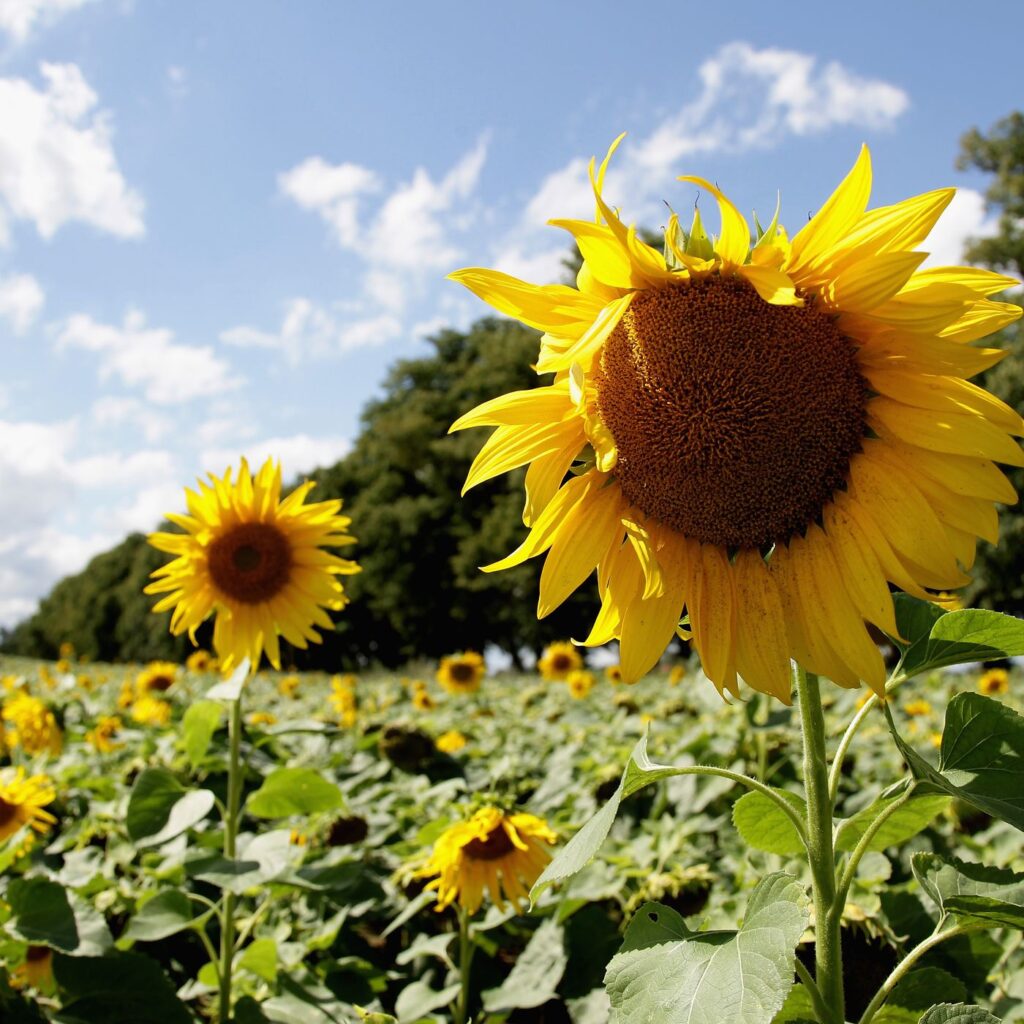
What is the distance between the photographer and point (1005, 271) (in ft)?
80.8

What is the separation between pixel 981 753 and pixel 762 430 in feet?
1.90

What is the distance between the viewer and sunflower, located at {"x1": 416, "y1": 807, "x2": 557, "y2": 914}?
251 centimetres

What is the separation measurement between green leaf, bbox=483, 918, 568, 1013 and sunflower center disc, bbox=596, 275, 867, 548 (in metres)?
1.53

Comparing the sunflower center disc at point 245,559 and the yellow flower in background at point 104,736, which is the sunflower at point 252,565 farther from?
the yellow flower in background at point 104,736

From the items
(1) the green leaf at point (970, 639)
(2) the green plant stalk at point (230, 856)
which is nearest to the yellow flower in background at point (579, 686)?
(2) the green plant stalk at point (230, 856)

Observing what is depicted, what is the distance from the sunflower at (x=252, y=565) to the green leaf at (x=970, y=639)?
2.30 metres

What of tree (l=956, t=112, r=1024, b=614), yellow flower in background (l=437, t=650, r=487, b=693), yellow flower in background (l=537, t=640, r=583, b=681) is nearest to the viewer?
yellow flower in background (l=437, t=650, r=487, b=693)

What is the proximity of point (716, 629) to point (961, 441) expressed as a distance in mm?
466

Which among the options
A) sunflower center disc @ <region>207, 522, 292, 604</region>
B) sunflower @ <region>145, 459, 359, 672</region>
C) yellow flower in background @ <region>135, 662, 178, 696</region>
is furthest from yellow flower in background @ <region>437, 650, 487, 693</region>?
sunflower center disc @ <region>207, 522, 292, 604</region>

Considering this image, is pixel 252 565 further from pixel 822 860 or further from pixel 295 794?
pixel 822 860

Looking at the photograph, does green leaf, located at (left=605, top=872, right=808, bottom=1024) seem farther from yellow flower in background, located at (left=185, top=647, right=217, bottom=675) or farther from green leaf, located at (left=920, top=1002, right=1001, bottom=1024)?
yellow flower in background, located at (left=185, top=647, right=217, bottom=675)

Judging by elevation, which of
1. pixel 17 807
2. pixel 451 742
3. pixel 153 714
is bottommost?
pixel 17 807

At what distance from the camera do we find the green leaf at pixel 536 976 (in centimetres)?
245

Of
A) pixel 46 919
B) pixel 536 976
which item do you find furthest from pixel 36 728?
pixel 536 976
